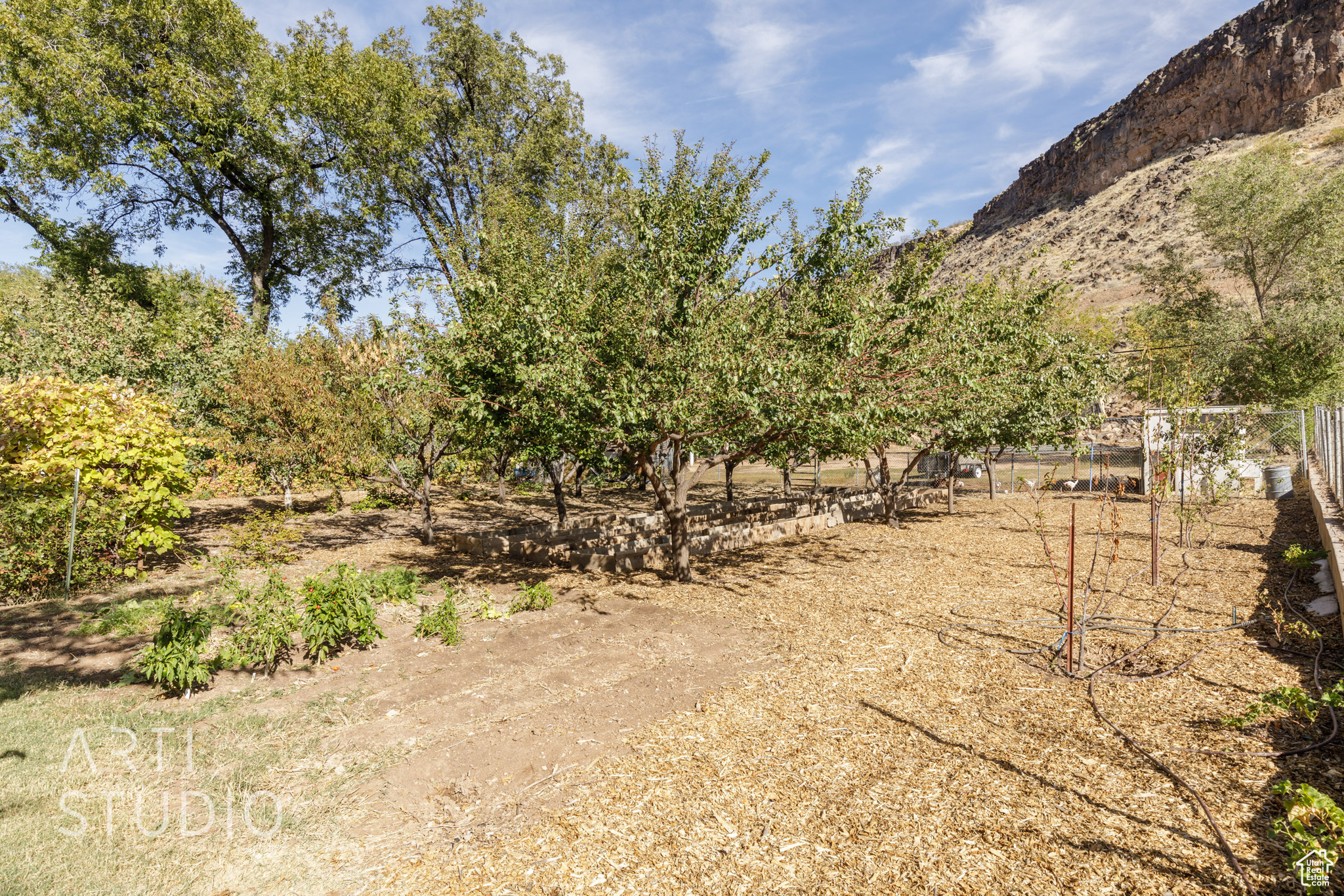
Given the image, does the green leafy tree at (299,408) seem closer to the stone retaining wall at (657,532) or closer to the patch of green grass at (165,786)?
the stone retaining wall at (657,532)

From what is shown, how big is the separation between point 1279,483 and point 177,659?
2341cm

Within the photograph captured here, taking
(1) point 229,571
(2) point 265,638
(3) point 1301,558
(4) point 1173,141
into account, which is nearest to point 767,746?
(2) point 265,638

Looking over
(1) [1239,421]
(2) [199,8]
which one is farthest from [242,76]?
(1) [1239,421]

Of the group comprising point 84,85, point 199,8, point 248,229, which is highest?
point 199,8

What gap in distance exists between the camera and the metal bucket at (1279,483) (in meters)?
15.9

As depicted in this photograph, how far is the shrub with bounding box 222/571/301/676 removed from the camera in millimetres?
6184

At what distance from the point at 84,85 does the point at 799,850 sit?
1126 inches

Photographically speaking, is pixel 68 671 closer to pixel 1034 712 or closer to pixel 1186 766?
pixel 1034 712

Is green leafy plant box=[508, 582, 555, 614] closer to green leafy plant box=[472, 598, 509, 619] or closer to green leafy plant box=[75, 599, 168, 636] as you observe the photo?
green leafy plant box=[472, 598, 509, 619]

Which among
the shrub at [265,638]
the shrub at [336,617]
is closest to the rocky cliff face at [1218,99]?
the shrub at [336,617]

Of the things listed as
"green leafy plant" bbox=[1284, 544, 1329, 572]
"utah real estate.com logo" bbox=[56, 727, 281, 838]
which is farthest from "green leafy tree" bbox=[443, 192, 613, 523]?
"green leafy plant" bbox=[1284, 544, 1329, 572]

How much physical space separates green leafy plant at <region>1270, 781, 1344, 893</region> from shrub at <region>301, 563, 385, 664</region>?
7.62 meters

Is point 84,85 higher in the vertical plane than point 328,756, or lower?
higher

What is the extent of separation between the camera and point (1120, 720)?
470cm
